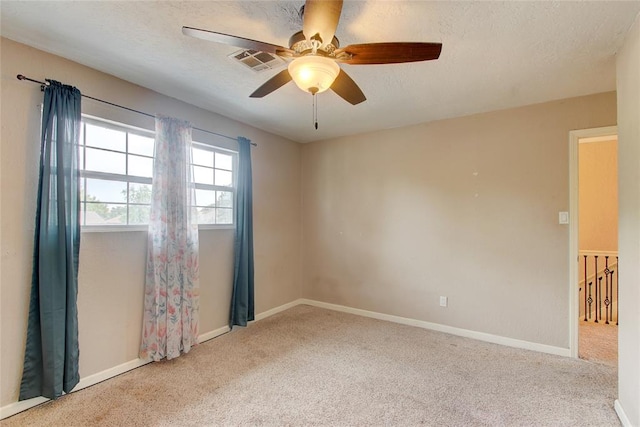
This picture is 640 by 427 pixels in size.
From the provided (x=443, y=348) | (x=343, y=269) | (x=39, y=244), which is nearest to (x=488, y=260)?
(x=443, y=348)

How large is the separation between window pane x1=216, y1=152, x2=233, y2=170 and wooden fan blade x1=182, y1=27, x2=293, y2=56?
2.13 metres

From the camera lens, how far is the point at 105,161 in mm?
2562

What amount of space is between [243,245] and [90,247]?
4.91 ft

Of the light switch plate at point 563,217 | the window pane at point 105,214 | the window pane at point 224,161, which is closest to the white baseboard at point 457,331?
the light switch plate at point 563,217

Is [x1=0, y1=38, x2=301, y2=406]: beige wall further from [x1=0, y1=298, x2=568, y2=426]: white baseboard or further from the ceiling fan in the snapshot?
the ceiling fan

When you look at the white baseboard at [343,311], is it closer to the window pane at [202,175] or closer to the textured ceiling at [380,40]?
the window pane at [202,175]

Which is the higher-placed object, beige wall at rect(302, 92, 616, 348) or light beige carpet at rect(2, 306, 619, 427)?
beige wall at rect(302, 92, 616, 348)

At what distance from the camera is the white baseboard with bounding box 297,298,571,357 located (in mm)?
3012

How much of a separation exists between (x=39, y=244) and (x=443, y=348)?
3484 mm

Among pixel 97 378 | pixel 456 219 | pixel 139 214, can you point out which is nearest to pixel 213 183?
pixel 139 214

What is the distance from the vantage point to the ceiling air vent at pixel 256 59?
7.23ft

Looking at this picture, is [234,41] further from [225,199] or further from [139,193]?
[225,199]

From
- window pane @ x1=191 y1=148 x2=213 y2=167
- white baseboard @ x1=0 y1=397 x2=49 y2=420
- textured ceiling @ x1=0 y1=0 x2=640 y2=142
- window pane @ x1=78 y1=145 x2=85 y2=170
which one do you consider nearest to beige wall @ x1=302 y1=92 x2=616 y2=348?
textured ceiling @ x1=0 y1=0 x2=640 y2=142

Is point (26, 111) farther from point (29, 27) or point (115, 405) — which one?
point (115, 405)
